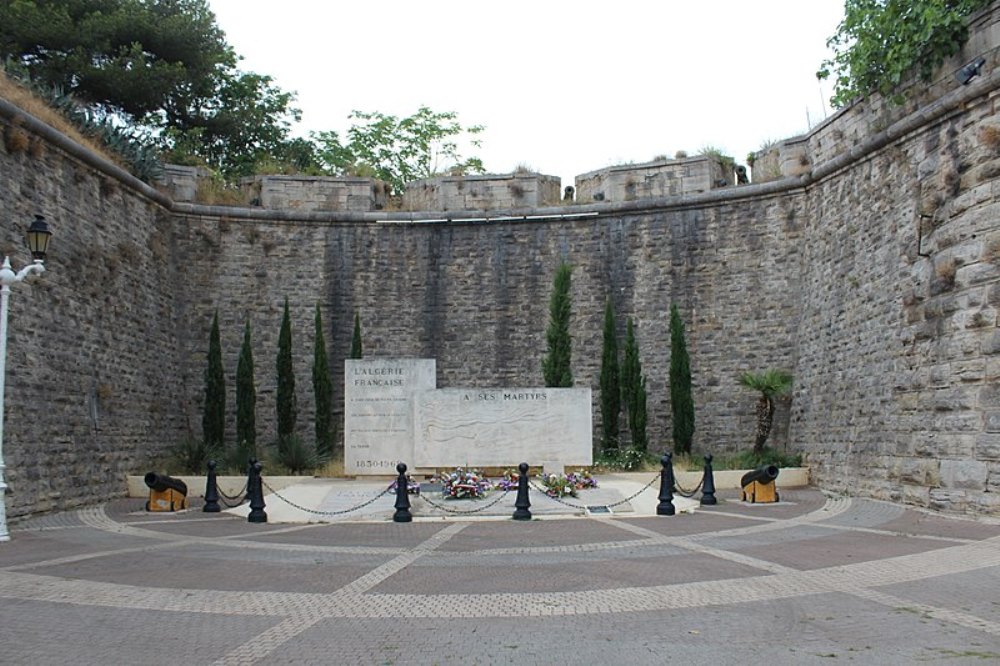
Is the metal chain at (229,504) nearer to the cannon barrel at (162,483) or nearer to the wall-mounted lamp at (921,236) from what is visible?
the cannon barrel at (162,483)

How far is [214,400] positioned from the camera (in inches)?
717

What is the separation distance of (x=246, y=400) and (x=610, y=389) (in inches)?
313

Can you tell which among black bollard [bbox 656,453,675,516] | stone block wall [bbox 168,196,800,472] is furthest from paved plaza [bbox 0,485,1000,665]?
stone block wall [bbox 168,196,800,472]

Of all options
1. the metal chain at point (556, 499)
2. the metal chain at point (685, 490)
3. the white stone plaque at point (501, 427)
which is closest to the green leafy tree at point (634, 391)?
the metal chain at point (685, 490)

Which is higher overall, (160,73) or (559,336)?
(160,73)

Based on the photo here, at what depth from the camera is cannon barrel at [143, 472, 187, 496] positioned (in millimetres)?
12789

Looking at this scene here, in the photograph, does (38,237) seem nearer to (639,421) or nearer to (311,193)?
(311,193)

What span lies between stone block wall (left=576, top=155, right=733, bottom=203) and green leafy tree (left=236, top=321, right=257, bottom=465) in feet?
27.9

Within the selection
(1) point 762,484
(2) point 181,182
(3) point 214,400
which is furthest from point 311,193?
(1) point 762,484

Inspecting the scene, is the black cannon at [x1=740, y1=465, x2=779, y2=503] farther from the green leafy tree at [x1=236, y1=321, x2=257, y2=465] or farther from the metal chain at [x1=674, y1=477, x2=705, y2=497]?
the green leafy tree at [x1=236, y1=321, x2=257, y2=465]

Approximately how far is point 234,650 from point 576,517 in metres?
7.51

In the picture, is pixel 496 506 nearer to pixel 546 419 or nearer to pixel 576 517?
pixel 576 517

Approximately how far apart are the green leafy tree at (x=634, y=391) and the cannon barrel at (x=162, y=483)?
9083mm

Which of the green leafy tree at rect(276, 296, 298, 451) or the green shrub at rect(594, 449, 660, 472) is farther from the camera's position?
the green leafy tree at rect(276, 296, 298, 451)
